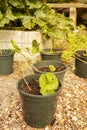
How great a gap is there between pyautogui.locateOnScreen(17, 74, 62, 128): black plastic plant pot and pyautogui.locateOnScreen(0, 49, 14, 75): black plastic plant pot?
37.7 inches

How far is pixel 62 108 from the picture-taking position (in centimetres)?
232

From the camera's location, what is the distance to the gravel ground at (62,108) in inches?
81.9

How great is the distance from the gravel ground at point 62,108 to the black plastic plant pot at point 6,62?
0.47ft

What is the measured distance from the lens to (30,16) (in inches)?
133

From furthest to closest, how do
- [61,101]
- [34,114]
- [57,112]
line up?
[61,101] → [57,112] → [34,114]

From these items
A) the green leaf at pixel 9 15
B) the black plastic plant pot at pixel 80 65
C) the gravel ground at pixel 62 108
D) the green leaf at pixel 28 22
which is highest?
the green leaf at pixel 9 15

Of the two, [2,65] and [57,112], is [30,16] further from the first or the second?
[57,112]

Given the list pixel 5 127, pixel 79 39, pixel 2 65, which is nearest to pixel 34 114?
pixel 5 127

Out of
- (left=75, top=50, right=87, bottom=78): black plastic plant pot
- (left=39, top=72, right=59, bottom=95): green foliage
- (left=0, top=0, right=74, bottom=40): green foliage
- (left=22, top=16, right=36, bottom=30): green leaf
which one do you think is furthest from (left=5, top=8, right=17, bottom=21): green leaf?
(left=39, top=72, right=59, bottom=95): green foliage

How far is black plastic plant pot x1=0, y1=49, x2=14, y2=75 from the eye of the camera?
297 cm

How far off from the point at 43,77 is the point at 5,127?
591mm

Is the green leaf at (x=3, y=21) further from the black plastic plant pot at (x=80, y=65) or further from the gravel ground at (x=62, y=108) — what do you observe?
the black plastic plant pot at (x=80, y=65)

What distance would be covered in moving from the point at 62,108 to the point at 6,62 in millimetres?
1100

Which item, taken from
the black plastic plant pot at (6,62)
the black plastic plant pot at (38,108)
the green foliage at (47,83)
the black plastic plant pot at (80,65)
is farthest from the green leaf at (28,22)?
the green foliage at (47,83)
